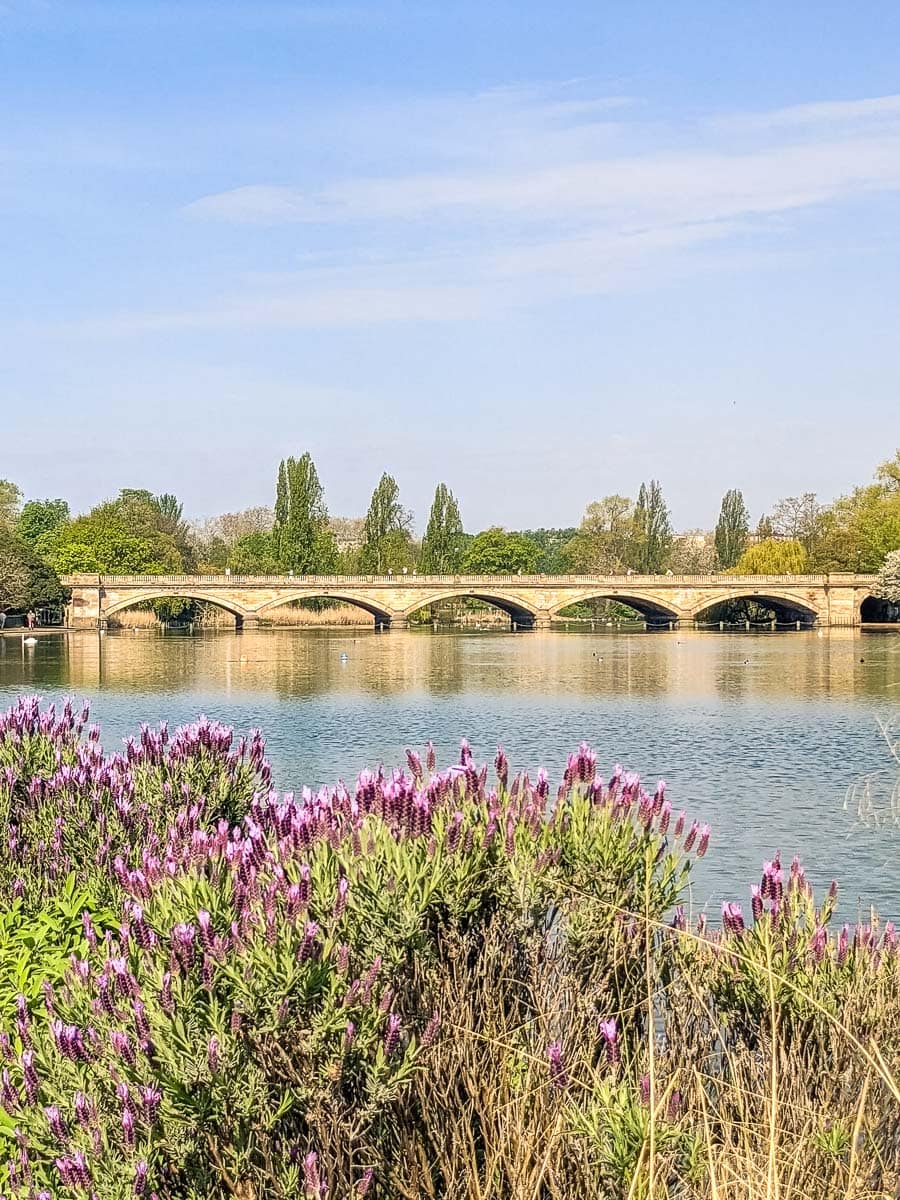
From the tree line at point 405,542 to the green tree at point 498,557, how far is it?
9 centimetres

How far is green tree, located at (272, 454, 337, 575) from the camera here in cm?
10081

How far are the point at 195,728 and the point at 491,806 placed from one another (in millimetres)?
3583

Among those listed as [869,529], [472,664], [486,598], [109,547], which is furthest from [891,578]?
[109,547]

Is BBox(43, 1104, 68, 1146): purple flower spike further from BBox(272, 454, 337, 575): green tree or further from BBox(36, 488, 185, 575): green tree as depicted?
BBox(36, 488, 185, 575): green tree

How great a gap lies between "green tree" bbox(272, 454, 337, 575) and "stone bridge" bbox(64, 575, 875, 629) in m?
3.64

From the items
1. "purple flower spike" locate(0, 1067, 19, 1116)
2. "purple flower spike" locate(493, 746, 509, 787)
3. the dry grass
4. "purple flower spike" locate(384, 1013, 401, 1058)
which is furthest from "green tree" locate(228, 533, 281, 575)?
"purple flower spike" locate(384, 1013, 401, 1058)

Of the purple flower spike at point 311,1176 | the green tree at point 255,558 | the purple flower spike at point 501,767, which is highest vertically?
the green tree at point 255,558

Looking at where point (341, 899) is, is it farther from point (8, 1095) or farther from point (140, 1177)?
point (8, 1095)

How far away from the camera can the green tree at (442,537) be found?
111 meters

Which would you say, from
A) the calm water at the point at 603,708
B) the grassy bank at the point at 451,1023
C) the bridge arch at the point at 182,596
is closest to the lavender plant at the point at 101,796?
the grassy bank at the point at 451,1023

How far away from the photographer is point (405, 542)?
372 ft

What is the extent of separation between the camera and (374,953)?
455cm

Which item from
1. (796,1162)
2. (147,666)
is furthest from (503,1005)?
(147,666)

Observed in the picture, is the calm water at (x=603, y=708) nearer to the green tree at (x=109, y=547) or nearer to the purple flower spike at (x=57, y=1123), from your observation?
the purple flower spike at (x=57, y=1123)
